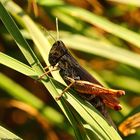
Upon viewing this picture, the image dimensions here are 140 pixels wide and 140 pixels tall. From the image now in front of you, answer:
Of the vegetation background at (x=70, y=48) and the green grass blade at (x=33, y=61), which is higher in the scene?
the vegetation background at (x=70, y=48)

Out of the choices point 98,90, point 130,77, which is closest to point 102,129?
point 98,90

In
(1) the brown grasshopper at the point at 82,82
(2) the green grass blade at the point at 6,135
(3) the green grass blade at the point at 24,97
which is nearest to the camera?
(2) the green grass blade at the point at 6,135

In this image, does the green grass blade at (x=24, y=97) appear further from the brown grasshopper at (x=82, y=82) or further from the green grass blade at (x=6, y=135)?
the green grass blade at (x=6, y=135)

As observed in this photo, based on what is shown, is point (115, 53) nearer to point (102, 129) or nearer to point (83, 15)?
point (83, 15)

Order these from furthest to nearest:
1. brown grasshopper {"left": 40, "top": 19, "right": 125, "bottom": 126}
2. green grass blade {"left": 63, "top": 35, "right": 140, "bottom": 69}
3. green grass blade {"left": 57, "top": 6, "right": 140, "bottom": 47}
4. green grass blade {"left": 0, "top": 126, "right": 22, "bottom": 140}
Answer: green grass blade {"left": 57, "top": 6, "right": 140, "bottom": 47} → green grass blade {"left": 63, "top": 35, "right": 140, "bottom": 69} → brown grasshopper {"left": 40, "top": 19, "right": 125, "bottom": 126} → green grass blade {"left": 0, "top": 126, "right": 22, "bottom": 140}

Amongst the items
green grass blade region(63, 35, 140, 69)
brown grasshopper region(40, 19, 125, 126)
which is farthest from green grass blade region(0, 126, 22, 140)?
green grass blade region(63, 35, 140, 69)

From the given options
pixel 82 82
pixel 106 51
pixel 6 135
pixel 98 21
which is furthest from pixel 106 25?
pixel 6 135

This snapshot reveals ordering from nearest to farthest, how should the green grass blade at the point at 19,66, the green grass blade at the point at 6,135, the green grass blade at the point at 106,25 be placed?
the green grass blade at the point at 6,135
the green grass blade at the point at 19,66
the green grass blade at the point at 106,25

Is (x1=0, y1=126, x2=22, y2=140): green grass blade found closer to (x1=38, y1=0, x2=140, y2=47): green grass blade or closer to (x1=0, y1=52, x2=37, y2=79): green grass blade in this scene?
(x1=0, y1=52, x2=37, y2=79): green grass blade

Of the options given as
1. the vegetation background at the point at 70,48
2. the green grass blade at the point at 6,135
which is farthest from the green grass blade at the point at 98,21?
the green grass blade at the point at 6,135
